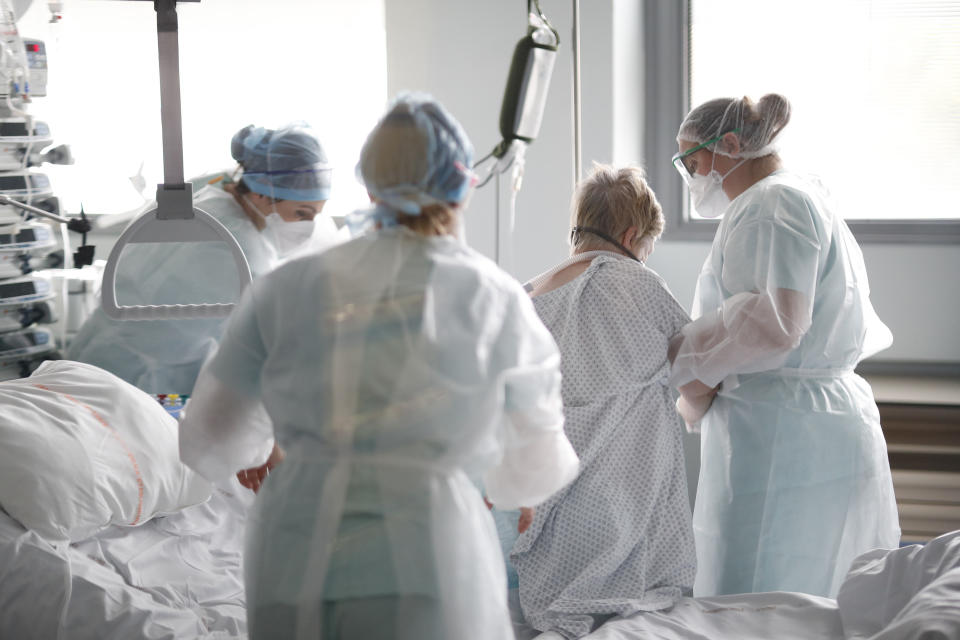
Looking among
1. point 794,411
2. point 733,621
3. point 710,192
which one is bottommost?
point 733,621

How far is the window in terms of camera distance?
11.5 feet

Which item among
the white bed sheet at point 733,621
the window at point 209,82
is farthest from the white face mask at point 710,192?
the window at point 209,82

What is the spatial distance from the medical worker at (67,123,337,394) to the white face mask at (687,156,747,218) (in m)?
0.89

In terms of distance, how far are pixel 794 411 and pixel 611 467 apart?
1.76 feet

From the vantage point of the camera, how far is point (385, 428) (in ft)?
3.72

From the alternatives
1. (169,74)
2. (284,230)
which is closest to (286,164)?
(284,230)

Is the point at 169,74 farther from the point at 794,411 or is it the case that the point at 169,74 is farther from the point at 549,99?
the point at 549,99

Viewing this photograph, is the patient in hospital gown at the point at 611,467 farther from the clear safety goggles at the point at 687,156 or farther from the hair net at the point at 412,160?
the hair net at the point at 412,160

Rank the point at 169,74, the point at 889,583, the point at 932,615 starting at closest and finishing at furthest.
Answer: the point at 932,615
the point at 169,74
the point at 889,583

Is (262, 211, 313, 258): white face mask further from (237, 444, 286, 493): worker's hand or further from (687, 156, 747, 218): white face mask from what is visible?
(687, 156, 747, 218): white face mask

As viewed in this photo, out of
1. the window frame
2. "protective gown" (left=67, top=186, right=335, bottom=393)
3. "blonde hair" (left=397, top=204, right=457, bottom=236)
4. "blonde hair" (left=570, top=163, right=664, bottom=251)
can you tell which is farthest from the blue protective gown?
the window frame

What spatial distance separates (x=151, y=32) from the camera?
12.1 feet

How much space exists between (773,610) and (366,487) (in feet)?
3.18

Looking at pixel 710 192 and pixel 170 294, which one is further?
pixel 710 192
